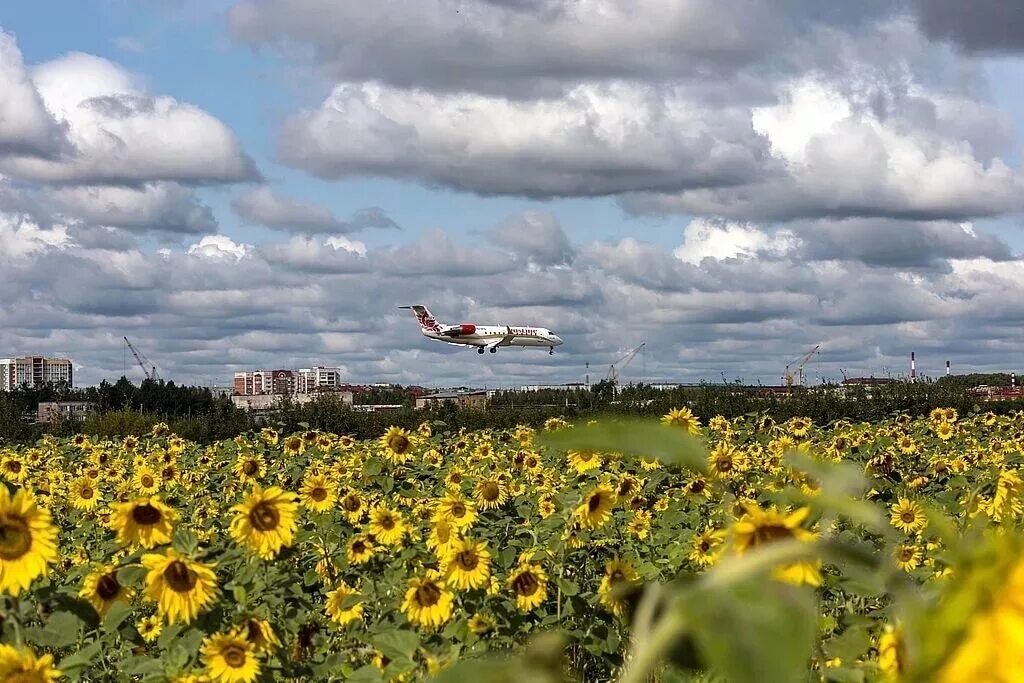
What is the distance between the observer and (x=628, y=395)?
3316cm

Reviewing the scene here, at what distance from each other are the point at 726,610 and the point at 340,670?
2876mm

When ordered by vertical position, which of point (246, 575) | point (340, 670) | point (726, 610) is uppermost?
point (726, 610)

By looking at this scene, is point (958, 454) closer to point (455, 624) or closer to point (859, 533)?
point (859, 533)

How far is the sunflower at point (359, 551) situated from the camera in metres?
4.67

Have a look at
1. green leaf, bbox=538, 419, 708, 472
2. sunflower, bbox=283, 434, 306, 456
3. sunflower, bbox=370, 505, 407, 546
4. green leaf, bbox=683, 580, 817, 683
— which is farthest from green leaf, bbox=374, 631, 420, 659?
sunflower, bbox=283, 434, 306, 456

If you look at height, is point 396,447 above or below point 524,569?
above

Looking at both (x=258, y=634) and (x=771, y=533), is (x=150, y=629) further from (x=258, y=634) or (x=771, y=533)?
(x=771, y=533)

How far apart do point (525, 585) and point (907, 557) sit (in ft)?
6.16

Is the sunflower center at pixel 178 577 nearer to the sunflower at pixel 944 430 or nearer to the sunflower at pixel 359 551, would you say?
the sunflower at pixel 359 551

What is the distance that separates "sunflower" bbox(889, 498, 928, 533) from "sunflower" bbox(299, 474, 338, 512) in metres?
2.66

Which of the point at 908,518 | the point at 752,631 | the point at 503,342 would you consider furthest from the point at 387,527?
the point at 503,342

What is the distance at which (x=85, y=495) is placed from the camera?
7910 millimetres

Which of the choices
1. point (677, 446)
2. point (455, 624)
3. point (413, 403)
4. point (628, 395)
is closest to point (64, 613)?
point (455, 624)

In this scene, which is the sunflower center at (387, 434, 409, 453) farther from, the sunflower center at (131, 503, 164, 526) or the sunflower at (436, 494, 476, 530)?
the sunflower center at (131, 503, 164, 526)
